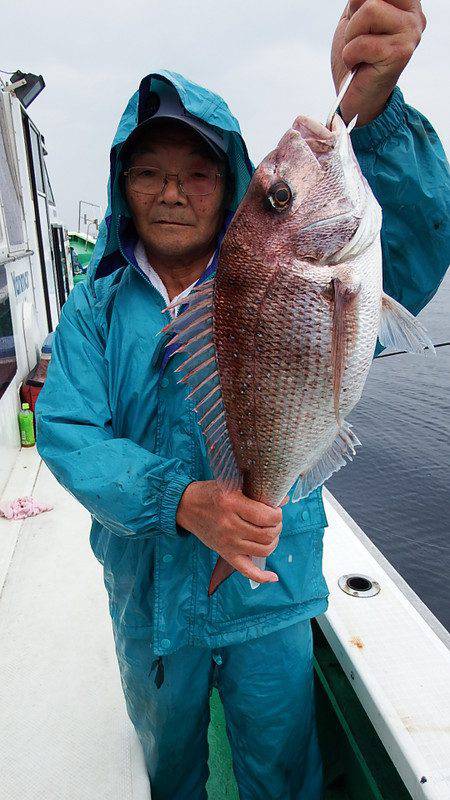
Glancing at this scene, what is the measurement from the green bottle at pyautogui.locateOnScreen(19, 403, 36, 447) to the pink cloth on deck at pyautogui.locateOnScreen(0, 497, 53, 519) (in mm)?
1037

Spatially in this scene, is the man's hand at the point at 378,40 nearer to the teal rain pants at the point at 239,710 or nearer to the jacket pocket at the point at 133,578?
the jacket pocket at the point at 133,578

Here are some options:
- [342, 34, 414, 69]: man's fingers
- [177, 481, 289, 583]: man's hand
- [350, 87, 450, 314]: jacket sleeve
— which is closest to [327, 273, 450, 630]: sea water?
[350, 87, 450, 314]: jacket sleeve

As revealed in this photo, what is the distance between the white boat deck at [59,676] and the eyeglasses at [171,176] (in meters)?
1.99

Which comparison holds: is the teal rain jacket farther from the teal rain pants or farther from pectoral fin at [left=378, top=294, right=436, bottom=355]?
pectoral fin at [left=378, top=294, right=436, bottom=355]

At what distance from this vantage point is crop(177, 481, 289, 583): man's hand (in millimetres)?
1312

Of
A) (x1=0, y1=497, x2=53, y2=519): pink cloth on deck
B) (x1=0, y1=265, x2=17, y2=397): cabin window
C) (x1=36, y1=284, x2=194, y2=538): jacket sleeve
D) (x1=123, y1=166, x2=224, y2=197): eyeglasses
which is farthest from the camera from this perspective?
(x1=0, y1=265, x2=17, y2=397): cabin window

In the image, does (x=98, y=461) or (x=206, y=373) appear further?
(x=98, y=461)

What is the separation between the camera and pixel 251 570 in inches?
52.4

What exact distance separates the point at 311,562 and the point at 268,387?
80 cm

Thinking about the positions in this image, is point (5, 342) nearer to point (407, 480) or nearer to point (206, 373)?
point (206, 373)

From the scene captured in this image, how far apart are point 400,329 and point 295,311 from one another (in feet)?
0.95

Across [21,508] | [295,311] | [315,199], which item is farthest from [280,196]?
[21,508]

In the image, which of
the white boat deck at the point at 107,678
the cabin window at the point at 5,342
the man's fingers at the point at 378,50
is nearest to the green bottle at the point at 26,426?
the cabin window at the point at 5,342

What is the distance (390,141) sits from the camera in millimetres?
1578
